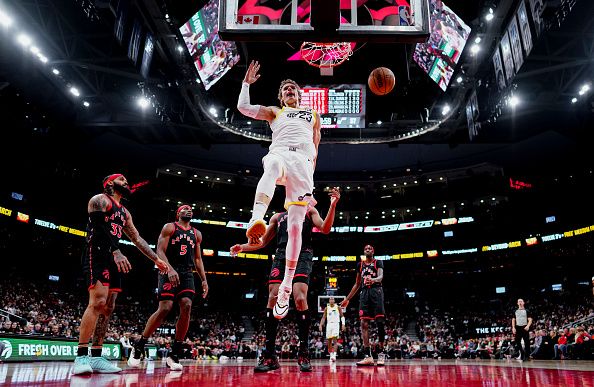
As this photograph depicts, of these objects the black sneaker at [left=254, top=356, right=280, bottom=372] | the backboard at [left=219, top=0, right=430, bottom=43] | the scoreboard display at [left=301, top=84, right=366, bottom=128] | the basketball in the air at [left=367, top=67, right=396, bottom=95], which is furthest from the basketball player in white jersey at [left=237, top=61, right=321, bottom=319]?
the scoreboard display at [left=301, top=84, right=366, bottom=128]

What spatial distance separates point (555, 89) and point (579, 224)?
16.4m

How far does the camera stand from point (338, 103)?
55.0 feet

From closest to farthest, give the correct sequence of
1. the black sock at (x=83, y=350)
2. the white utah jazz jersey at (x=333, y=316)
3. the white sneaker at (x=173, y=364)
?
the black sock at (x=83, y=350), the white sneaker at (x=173, y=364), the white utah jazz jersey at (x=333, y=316)

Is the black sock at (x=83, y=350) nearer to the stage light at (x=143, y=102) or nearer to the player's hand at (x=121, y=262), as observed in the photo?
the player's hand at (x=121, y=262)

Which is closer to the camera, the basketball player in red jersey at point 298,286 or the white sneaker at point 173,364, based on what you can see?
the basketball player in red jersey at point 298,286

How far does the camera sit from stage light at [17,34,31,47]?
591 inches

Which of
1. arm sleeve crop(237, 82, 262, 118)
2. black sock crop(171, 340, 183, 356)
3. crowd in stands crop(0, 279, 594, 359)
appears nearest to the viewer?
arm sleeve crop(237, 82, 262, 118)

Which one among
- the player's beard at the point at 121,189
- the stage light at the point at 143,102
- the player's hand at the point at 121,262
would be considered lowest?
the player's hand at the point at 121,262

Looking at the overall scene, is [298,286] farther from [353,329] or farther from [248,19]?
[353,329]

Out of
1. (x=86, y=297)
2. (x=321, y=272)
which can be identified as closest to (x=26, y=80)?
(x=86, y=297)

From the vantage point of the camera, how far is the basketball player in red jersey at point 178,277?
6.26 meters

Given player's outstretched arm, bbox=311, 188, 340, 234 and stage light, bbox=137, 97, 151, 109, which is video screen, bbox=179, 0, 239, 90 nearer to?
stage light, bbox=137, 97, 151, 109

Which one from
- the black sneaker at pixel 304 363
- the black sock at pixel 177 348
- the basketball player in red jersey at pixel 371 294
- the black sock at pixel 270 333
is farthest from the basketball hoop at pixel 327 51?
the black sneaker at pixel 304 363

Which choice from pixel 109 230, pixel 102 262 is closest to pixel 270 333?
pixel 102 262
